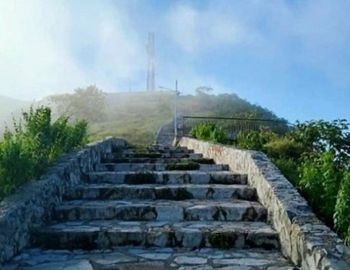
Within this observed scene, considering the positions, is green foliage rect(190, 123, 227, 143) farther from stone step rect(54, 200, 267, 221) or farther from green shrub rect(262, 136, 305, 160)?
stone step rect(54, 200, 267, 221)

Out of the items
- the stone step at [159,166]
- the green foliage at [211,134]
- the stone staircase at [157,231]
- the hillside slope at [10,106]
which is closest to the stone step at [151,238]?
the stone staircase at [157,231]

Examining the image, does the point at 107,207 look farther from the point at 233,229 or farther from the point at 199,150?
the point at 199,150

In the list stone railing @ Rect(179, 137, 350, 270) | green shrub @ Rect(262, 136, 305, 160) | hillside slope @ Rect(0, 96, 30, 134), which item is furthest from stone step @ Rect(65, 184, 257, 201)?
hillside slope @ Rect(0, 96, 30, 134)

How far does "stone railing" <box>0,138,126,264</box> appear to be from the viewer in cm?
386

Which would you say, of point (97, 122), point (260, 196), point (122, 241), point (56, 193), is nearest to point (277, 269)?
point (122, 241)

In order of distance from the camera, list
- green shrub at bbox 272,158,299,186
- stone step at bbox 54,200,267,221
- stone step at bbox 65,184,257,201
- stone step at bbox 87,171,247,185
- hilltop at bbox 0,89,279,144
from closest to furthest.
→ stone step at bbox 54,200,267,221, stone step at bbox 65,184,257,201, green shrub at bbox 272,158,299,186, stone step at bbox 87,171,247,185, hilltop at bbox 0,89,279,144

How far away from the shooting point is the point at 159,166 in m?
7.03

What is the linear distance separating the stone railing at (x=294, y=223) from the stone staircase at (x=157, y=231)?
0.43ft

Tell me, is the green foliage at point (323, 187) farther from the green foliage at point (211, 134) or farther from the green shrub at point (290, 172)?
the green foliage at point (211, 134)

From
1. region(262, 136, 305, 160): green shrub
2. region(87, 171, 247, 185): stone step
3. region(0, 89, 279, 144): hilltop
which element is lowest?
region(87, 171, 247, 185): stone step

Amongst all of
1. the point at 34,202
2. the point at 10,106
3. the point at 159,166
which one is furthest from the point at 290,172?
the point at 10,106

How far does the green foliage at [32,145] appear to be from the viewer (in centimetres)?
459

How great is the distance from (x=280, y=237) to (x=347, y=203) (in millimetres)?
702

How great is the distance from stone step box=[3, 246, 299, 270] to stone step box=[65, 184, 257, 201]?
4.24ft
